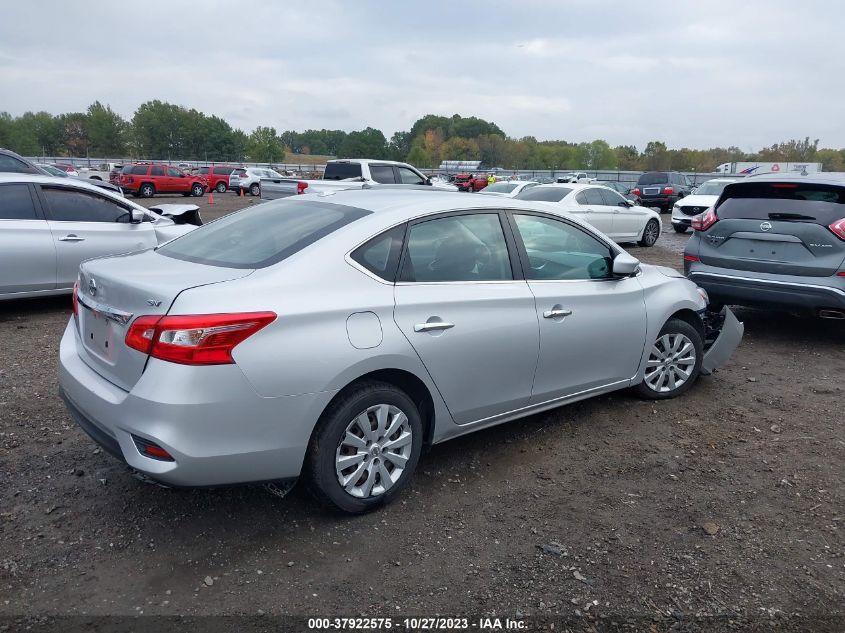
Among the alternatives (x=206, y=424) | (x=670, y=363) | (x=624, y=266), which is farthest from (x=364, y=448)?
(x=670, y=363)

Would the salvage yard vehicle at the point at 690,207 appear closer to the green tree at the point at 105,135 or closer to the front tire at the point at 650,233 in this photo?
the front tire at the point at 650,233

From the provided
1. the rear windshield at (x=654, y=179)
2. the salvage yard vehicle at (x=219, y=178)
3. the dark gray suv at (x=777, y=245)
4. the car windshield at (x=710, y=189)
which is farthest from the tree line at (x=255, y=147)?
the dark gray suv at (x=777, y=245)

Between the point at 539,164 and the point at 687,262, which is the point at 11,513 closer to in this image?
the point at 687,262

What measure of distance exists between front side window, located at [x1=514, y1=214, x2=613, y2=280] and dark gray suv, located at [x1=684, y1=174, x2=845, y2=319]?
2897 mm

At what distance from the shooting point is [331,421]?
10.6 ft

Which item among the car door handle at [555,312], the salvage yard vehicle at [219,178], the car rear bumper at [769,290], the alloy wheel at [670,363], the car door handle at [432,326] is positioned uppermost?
the car door handle at [432,326]

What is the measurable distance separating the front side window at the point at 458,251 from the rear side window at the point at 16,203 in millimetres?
5505

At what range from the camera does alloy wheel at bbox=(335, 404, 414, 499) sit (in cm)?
334

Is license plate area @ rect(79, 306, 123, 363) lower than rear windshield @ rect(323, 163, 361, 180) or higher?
lower

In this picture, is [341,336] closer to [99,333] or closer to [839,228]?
[99,333]

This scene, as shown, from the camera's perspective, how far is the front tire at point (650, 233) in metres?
15.8

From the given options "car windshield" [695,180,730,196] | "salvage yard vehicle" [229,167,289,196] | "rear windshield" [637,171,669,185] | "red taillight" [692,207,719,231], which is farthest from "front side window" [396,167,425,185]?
"salvage yard vehicle" [229,167,289,196]

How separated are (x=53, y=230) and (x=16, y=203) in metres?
0.44

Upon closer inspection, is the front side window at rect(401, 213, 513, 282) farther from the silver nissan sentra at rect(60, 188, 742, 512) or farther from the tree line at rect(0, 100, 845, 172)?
the tree line at rect(0, 100, 845, 172)
